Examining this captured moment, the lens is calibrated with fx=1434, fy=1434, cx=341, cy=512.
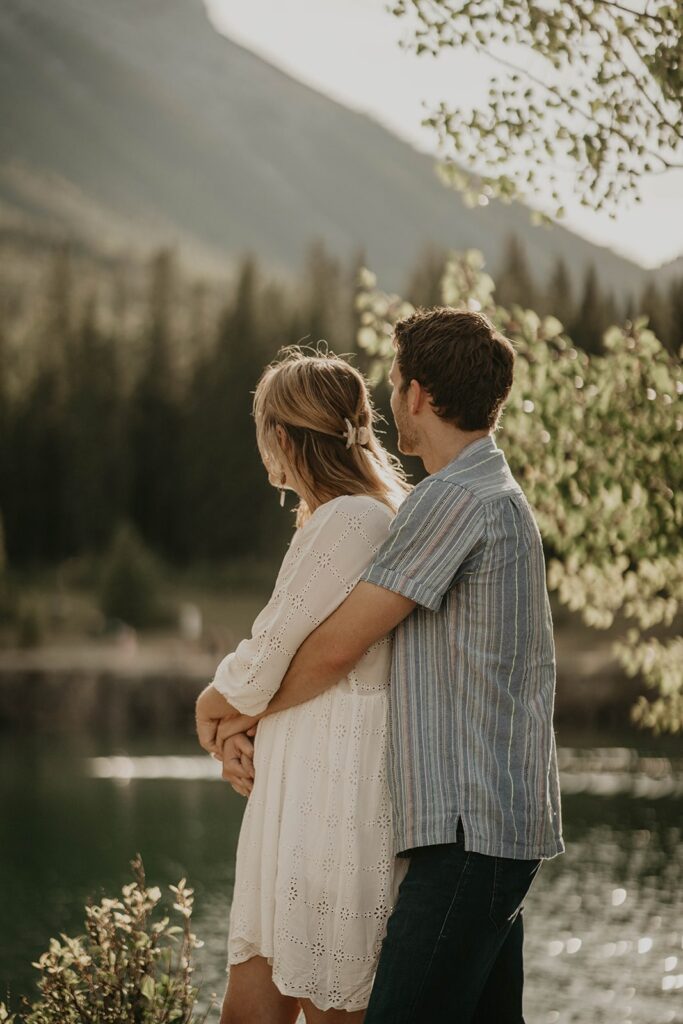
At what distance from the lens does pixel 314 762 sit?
269 cm

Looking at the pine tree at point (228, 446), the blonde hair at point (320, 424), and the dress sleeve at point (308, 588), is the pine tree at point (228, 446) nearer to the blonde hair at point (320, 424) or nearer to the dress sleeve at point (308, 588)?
the blonde hair at point (320, 424)

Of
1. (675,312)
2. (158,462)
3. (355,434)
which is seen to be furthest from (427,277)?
(355,434)

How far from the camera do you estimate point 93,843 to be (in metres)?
18.8

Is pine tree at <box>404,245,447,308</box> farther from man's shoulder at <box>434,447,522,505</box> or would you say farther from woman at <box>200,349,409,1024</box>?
man's shoulder at <box>434,447,522,505</box>

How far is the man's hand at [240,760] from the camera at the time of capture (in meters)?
2.83

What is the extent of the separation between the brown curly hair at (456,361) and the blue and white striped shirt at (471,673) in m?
0.10

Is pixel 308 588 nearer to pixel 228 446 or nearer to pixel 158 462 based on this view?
pixel 228 446

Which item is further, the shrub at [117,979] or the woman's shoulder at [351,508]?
the shrub at [117,979]

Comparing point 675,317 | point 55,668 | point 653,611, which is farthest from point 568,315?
point 653,611

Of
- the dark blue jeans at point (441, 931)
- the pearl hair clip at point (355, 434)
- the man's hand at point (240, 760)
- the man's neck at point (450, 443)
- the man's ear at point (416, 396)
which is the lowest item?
the dark blue jeans at point (441, 931)

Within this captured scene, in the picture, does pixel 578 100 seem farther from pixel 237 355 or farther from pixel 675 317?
pixel 237 355

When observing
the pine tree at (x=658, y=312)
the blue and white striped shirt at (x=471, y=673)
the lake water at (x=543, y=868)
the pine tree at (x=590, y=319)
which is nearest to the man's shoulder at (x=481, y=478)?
the blue and white striped shirt at (x=471, y=673)

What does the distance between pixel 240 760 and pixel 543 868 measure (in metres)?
15.6

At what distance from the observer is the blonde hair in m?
2.78
